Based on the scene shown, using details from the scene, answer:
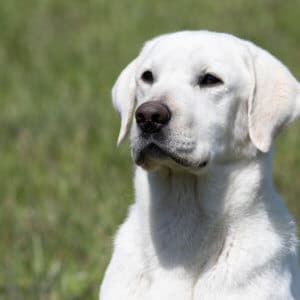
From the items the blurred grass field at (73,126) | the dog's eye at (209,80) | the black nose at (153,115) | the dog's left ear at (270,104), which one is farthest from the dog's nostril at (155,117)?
the blurred grass field at (73,126)

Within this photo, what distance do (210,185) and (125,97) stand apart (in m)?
0.68

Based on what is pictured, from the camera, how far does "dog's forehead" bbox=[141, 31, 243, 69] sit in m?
4.88

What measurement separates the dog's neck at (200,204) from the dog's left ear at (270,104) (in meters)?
0.17

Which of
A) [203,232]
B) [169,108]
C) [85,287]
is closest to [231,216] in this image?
[203,232]

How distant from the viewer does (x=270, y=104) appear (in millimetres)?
4898

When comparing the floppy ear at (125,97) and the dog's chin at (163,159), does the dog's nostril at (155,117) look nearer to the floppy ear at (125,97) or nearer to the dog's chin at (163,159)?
the dog's chin at (163,159)

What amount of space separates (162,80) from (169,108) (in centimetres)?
30

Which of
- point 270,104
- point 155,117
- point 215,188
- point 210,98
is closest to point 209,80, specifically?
point 210,98

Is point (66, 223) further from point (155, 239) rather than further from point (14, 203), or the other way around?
point (155, 239)

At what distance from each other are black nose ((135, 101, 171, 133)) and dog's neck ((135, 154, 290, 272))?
46 centimetres

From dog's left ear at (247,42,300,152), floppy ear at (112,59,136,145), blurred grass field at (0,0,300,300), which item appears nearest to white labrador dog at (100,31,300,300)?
dog's left ear at (247,42,300,152)

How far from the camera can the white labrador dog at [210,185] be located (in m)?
4.74

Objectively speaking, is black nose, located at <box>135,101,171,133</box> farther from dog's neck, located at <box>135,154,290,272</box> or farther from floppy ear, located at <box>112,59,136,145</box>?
floppy ear, located at <box>112,59,136,145</box>

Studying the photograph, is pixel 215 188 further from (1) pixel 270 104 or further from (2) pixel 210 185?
(1) pixel 270 104
